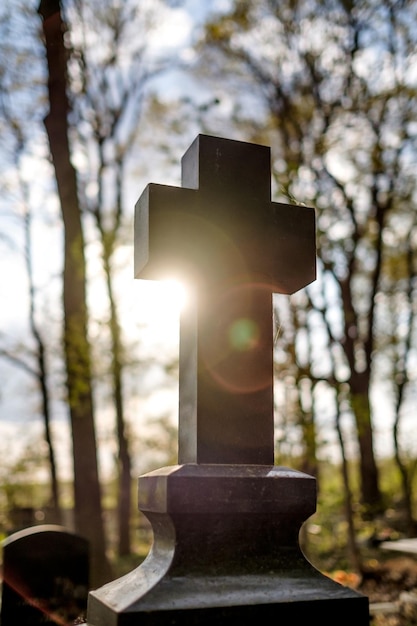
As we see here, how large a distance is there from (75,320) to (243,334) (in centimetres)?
685

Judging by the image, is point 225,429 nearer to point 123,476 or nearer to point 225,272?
point 225,272

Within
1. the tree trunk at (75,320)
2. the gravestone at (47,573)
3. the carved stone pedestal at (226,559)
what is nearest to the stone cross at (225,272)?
the carved stone pedestal at (226,559)

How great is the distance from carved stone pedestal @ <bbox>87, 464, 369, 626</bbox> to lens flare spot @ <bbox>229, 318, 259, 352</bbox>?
53 cm

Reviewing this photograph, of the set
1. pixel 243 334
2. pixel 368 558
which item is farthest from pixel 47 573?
pixel 368 558

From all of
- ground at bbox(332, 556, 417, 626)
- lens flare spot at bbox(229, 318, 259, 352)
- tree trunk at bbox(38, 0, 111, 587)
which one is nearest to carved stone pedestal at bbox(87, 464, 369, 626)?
lens flare spot at bbox(229, 318, 259, 352)

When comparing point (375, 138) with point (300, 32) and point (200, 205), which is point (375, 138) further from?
point (200, 205)

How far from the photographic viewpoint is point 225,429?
295 centimetres

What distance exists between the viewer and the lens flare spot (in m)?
3.08

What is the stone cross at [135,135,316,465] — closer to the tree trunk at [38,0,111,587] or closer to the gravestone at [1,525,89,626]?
the gravestone at [1,525,89,626]

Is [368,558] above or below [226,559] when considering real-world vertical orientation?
below

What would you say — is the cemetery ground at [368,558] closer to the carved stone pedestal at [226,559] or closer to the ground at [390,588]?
the ground at [390,588]

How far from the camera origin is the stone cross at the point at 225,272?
9.75ft

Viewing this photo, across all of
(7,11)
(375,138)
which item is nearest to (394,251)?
(375,138)

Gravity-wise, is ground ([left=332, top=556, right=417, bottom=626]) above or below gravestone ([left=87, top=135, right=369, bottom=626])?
below
